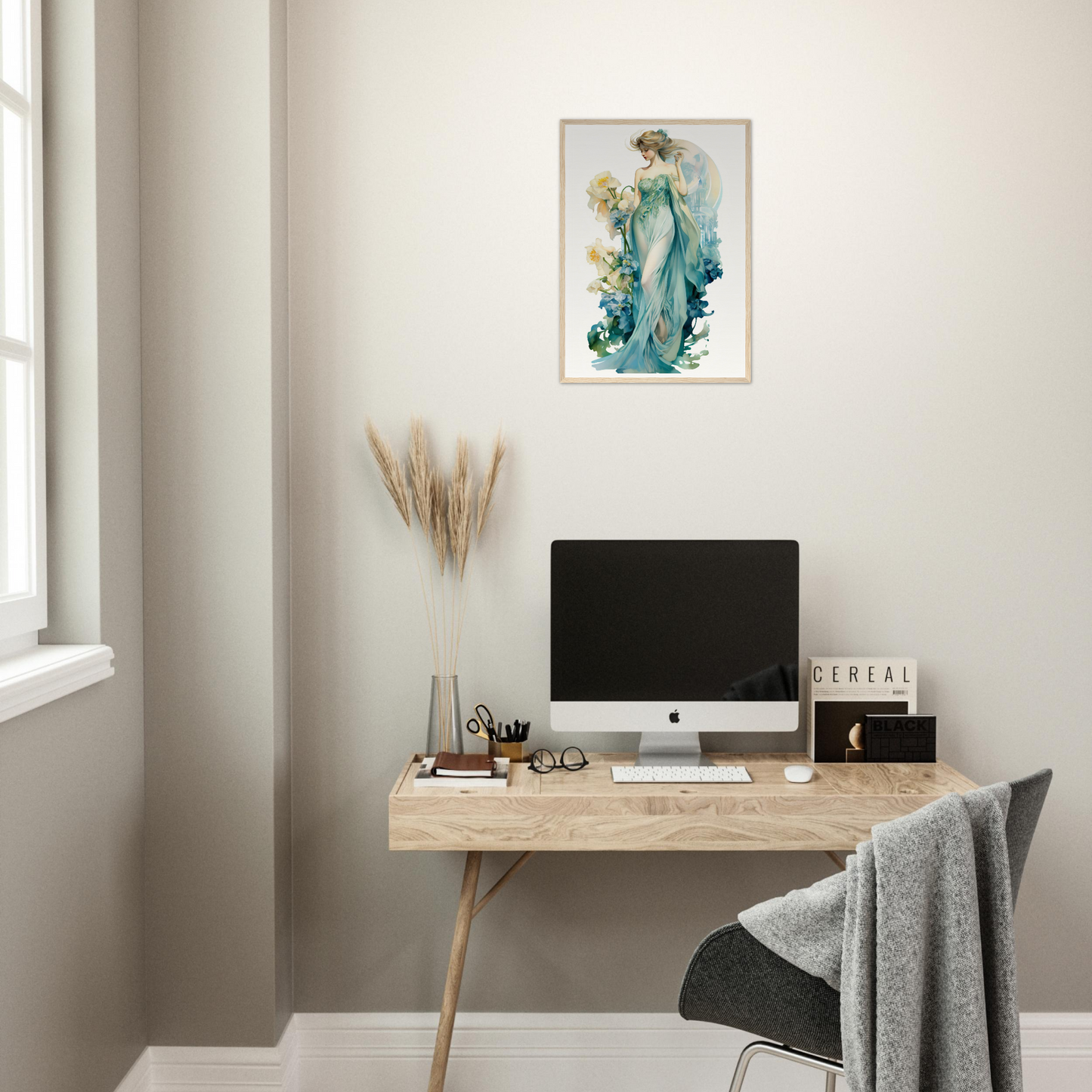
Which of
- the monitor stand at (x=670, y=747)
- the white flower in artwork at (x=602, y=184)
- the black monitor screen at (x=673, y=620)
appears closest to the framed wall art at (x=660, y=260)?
the white flower in artwork at (x=602, y=184)

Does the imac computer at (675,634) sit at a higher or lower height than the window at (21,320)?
lower

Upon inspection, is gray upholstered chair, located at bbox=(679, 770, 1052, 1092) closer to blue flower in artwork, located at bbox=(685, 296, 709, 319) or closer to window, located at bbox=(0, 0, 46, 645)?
blue flower in artwork, located at bbox=(685, 296, 709, 319)

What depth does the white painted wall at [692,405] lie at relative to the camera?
7.17 feet

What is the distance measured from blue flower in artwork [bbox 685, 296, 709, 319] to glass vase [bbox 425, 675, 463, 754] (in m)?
1.01

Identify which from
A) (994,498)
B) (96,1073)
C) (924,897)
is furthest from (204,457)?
(994,498)

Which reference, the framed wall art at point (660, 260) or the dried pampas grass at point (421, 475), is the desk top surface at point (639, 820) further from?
the framed wall art at point (660, 260)

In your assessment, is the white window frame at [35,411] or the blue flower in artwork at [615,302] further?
the blue flower in artwork at [615,302]

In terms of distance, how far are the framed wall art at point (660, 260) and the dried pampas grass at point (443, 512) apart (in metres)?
0.35

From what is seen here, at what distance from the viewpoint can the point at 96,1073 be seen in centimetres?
184

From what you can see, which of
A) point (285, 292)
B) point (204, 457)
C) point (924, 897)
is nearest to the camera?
point (924, 897)

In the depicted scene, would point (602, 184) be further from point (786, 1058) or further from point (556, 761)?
point (786, 1058)

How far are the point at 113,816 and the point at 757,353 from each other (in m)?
1.74

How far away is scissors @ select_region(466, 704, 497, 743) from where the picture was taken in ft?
6.88

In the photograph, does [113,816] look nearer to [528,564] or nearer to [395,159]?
[528,564]
